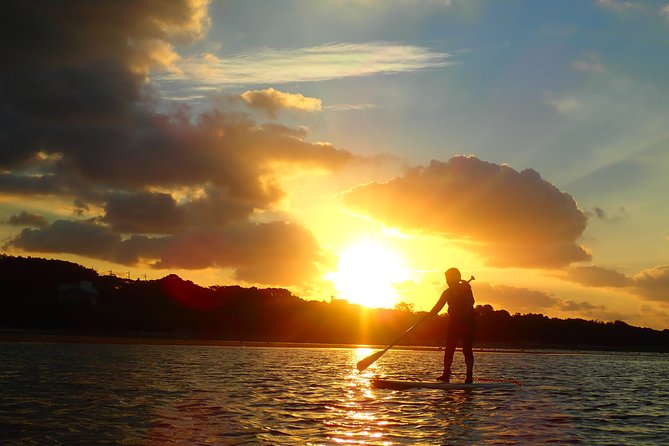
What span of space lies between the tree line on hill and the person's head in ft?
306

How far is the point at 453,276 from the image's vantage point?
87.5ft

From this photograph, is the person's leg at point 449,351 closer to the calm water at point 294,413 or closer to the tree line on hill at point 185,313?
the calm water at point 294,413

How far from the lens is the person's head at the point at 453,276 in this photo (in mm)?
26672

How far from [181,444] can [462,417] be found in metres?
8.52

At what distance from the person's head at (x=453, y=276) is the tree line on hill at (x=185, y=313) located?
93.4m

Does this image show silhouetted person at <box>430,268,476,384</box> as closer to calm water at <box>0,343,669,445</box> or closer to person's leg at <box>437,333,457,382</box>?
person's leg at <box>437,333,457,382</box>

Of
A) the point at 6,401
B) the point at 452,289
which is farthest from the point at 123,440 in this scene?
the point at 452,289

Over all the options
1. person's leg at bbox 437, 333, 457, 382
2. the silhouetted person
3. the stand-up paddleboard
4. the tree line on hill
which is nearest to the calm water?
the stand-up paddleboard

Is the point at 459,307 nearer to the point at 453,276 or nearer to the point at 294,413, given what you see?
the point at 453,276

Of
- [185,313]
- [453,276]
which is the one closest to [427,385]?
[453,276]

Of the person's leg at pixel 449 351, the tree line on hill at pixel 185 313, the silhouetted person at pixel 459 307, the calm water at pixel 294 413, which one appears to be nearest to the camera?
the calm water at pixel 294 413

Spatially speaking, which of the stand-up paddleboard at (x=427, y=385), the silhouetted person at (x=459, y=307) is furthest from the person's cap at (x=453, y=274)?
the stand-up paddleboard at (x=427, y=385)

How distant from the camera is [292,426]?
648 inches

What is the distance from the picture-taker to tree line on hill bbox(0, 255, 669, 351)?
384 feet
